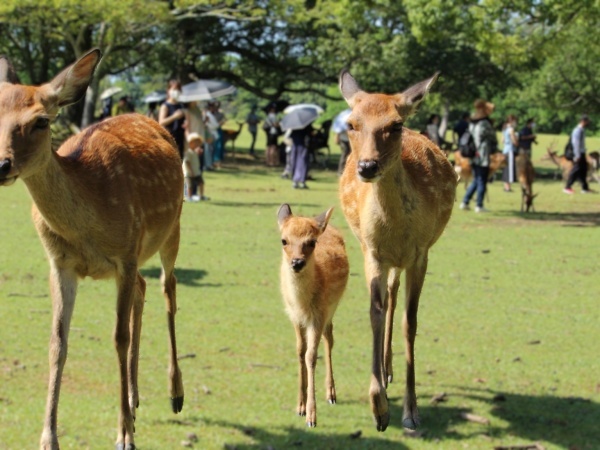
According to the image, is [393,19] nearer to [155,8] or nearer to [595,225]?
[155,8]

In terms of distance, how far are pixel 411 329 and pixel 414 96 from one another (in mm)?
1490

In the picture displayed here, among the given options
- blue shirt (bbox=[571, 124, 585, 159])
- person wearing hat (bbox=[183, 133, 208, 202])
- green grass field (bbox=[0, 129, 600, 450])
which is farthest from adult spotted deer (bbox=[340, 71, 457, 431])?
blue shirt (bbox=[571, 124, 585, 159])

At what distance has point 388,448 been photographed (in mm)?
10688

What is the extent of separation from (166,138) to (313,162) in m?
41.1

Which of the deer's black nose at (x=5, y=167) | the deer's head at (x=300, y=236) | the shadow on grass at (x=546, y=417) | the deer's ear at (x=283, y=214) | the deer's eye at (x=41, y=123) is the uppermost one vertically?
the deer's eye at (x=41, y=123)

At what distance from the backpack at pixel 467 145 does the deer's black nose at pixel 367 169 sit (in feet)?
59.3

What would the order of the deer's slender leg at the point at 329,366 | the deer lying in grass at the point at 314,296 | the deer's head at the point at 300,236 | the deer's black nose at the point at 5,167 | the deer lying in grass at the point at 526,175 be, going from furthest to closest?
the deer lying in grass at the point at 526,175 → the deer lying in grass at the point at 314,296 → the deer's slender leg at the point at 329,366 → the deer's head at the point at 300,236 → the deer's black nose at the point at 5,167

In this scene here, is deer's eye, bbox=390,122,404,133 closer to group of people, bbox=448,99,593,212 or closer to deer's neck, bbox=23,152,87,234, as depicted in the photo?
deer's neck, bbox=23,152,87,234

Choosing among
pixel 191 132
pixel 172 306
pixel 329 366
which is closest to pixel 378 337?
pixel 329 366

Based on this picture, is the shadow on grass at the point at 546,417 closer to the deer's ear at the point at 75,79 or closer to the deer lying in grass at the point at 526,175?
the deer's ear at the point at 75,79

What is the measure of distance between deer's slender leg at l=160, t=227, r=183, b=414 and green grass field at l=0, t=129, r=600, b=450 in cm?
465

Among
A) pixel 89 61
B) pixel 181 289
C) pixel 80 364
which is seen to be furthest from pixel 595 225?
pixel 89 61

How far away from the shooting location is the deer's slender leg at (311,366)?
196 inches

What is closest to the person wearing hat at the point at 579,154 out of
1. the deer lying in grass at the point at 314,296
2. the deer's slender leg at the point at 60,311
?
the deer lying in grass at the point at 314,296
